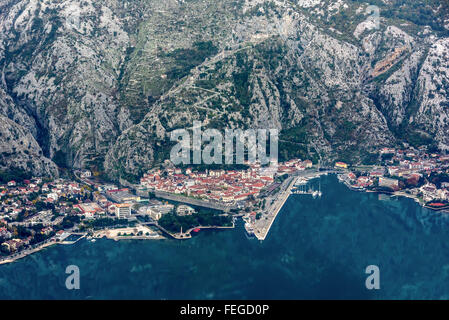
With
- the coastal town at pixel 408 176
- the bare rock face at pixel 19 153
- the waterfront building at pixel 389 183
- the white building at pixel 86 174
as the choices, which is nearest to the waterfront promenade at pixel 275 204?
the coastal town at pixel 408 176

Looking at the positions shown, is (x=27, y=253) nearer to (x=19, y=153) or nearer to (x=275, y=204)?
(x=19, y=153)

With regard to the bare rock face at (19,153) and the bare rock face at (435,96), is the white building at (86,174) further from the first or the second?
the bare rock face at (435,96)

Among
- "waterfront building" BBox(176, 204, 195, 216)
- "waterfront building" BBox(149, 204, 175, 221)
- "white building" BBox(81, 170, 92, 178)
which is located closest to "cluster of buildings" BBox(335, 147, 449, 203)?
"waterfront building" BBox(176, 204, 195, 216)

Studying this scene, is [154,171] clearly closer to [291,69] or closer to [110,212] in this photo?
[110,212]

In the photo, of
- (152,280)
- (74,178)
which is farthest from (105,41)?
(152,280)

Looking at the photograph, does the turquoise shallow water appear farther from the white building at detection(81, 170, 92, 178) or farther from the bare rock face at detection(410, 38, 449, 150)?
the bare rock face at detection(410, 38, 449, 150)

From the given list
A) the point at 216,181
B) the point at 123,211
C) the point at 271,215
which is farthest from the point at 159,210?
the point at 271,215
